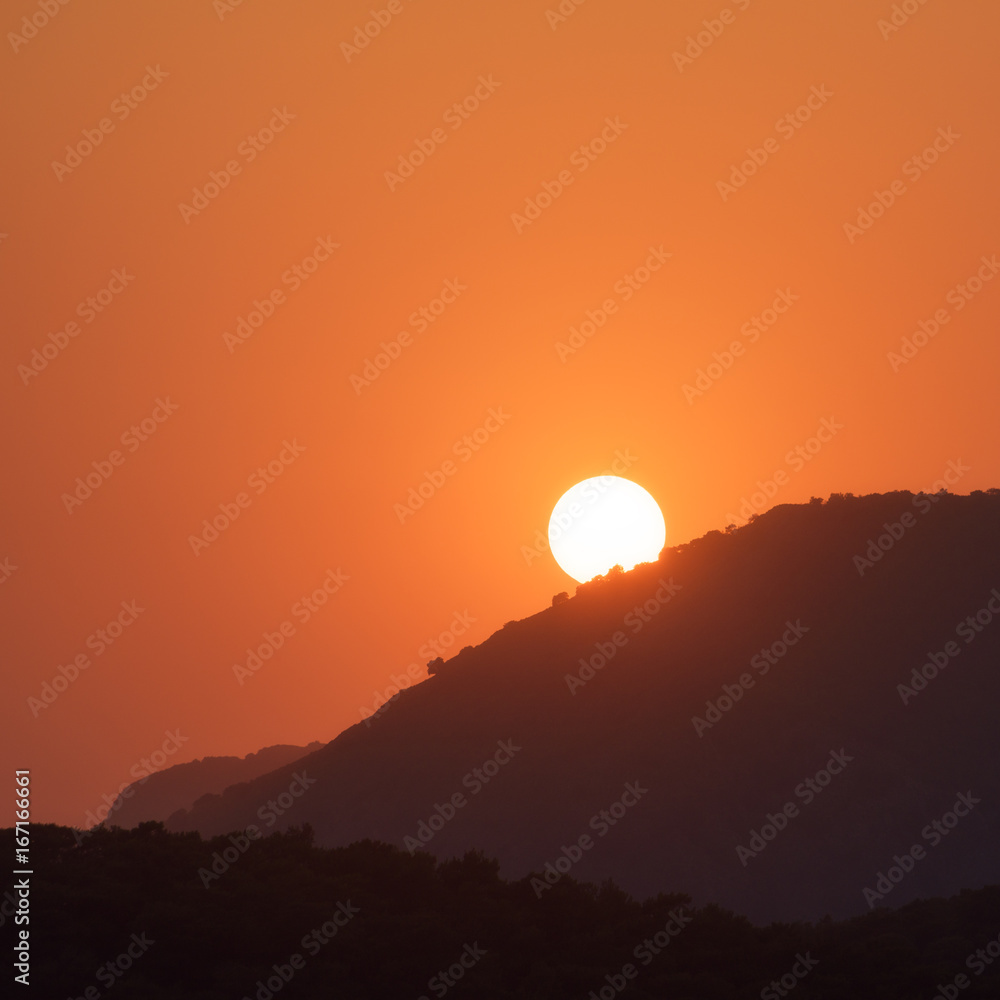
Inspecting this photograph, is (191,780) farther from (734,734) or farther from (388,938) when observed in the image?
(388,938)

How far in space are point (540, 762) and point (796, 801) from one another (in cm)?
2280

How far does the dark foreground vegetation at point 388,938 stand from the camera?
29047 millimetres

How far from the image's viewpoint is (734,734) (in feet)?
318

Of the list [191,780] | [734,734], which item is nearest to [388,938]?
[734,734]

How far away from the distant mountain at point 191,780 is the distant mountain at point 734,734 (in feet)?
146

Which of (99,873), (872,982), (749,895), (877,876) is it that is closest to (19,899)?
(99,873)

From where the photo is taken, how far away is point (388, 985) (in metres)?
29.3

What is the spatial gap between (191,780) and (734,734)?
102m

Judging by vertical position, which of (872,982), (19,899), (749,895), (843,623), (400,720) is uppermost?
(400,720)

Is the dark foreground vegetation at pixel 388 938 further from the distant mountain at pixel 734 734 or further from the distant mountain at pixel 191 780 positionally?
the distant mountain at pixel 191 780

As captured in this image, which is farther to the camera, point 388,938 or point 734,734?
point 734,734

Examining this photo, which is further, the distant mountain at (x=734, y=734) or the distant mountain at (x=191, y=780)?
the distant mountain at (x=191, y=780)

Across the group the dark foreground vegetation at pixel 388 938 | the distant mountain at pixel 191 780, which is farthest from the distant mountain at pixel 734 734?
the dark foreground vegetation at pixel 388 938

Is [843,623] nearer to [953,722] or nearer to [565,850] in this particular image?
[953,722]
